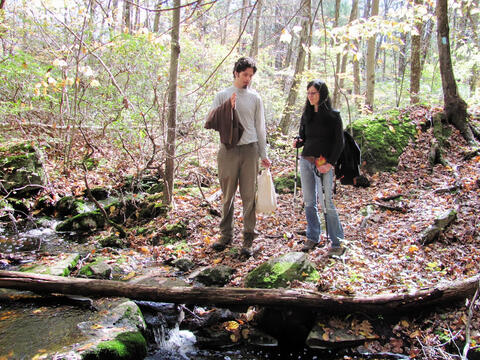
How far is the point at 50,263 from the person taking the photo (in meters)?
4.73

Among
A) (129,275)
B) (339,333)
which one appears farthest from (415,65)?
(129,275)

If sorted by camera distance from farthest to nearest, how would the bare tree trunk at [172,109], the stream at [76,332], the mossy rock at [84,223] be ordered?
the mossy rock at [84,223] → the bare tree trunk at [172,109] → the stream at [76,332]

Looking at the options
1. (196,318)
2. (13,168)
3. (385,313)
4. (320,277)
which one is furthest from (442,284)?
(13,168)

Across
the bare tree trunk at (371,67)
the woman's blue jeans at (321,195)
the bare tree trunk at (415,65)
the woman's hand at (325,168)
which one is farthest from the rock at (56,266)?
the bare tree trunk at (371,67)

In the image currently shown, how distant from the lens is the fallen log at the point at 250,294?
3283 millimetres

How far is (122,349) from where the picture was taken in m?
3.06

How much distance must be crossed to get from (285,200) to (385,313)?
404 cm

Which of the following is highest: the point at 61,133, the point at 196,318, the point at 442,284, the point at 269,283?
the point at 61,133

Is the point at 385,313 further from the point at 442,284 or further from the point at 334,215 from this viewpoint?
the point at 334,215

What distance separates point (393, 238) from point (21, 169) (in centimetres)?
820

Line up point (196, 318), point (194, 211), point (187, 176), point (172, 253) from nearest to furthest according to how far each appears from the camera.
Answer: point (196, 318) → point (172, 253) → point (194, 211) → point (187, 176)

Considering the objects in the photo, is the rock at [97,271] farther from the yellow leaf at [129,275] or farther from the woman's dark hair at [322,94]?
the woman's dark hair at [322,94]

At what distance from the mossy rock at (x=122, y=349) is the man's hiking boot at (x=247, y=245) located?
1834 millimetres

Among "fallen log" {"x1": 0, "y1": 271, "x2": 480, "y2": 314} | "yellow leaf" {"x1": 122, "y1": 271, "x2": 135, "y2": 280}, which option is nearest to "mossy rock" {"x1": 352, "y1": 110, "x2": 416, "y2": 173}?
"fallen log" {"x1": 0, "y1": 271, "x2": 480, "y2": 314}
